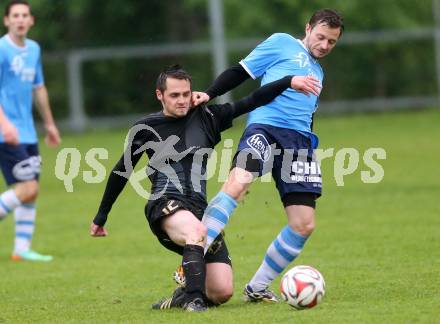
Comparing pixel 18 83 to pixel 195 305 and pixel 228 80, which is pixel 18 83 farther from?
pixel 195 305

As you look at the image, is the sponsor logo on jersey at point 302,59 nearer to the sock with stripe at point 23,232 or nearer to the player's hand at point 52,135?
the player's hand at point 52,135

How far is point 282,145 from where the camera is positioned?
770 cm

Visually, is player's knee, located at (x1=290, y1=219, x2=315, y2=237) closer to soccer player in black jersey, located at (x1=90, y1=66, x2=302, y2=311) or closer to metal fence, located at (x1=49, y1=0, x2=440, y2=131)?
soccer player in black jersey, located at (x1=90, y1=66, x2=302, y2=311)

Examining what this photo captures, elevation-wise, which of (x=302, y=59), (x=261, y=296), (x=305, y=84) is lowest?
(x=261, y=296)

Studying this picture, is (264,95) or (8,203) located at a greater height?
(264,95)

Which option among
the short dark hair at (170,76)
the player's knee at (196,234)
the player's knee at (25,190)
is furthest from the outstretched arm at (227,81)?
the player's knee at (25,190)

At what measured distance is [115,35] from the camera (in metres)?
33.7

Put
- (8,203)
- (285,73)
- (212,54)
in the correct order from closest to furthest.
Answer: (285,73)
(8,203)
(212,54)

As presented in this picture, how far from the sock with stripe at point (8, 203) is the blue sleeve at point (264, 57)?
149 inches

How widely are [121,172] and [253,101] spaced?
1.02 meters

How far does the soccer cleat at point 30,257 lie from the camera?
36.0 ft

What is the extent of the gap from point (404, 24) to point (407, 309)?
2640 cm

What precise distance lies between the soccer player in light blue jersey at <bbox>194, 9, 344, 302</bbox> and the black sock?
0.30 meters

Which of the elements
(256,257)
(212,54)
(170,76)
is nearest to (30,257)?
(256,257)
